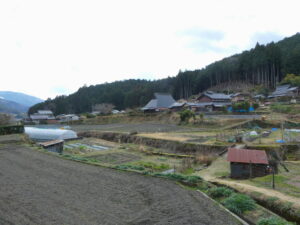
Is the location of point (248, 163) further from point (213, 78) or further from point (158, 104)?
point (213, 78)

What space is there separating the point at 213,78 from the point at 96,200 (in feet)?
198

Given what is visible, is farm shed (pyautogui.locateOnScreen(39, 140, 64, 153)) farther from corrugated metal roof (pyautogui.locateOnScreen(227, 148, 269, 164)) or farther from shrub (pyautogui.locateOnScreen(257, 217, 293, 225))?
shrub (pyautogui.locateOnScreen(257, 217, 293, 225))

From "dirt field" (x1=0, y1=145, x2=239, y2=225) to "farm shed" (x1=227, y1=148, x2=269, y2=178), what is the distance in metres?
4.34

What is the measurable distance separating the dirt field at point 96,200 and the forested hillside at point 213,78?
45.4 m

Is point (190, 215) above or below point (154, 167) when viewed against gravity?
above

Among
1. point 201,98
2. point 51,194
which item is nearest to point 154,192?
point 51,194

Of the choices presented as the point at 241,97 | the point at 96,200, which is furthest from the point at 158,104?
the point at 96,200

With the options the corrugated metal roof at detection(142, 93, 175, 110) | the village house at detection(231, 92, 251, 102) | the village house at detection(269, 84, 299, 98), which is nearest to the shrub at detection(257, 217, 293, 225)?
the village house at detection(269, 84, 299, 98)

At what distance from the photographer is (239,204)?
484 cm

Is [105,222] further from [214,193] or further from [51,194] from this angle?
[214,193]

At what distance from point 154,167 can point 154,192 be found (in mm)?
6881

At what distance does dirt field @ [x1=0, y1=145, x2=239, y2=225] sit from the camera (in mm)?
4430

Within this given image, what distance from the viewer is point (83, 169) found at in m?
8.87

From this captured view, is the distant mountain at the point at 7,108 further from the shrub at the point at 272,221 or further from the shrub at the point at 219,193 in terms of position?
the shrub at the point at 272,221
